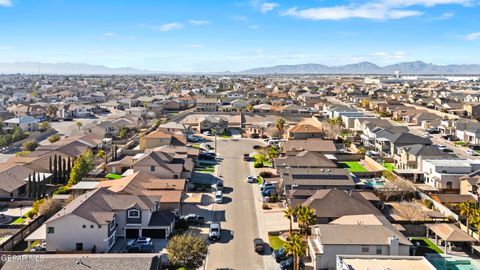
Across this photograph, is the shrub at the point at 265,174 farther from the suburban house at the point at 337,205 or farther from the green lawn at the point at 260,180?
the suburban house at the point at 337,205

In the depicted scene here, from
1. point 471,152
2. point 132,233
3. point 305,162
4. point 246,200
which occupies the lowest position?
point 132,233

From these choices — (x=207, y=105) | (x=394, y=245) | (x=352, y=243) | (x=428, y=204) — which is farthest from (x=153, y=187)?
(x=207, y=105)

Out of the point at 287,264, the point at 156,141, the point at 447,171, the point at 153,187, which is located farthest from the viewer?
the point at 156,141

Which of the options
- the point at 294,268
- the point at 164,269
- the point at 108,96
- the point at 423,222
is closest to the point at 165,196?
the point at 164,269

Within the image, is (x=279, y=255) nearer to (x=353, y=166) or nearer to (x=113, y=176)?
(x=113, y=176)

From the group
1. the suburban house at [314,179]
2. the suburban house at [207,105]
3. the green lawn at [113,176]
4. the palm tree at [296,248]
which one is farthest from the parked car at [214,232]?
the suburban house at [207,105]

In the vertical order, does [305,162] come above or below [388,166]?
above

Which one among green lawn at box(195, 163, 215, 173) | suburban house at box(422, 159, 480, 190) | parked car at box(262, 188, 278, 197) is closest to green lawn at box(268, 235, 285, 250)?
parked car at box(262, 188, 278, 197)
